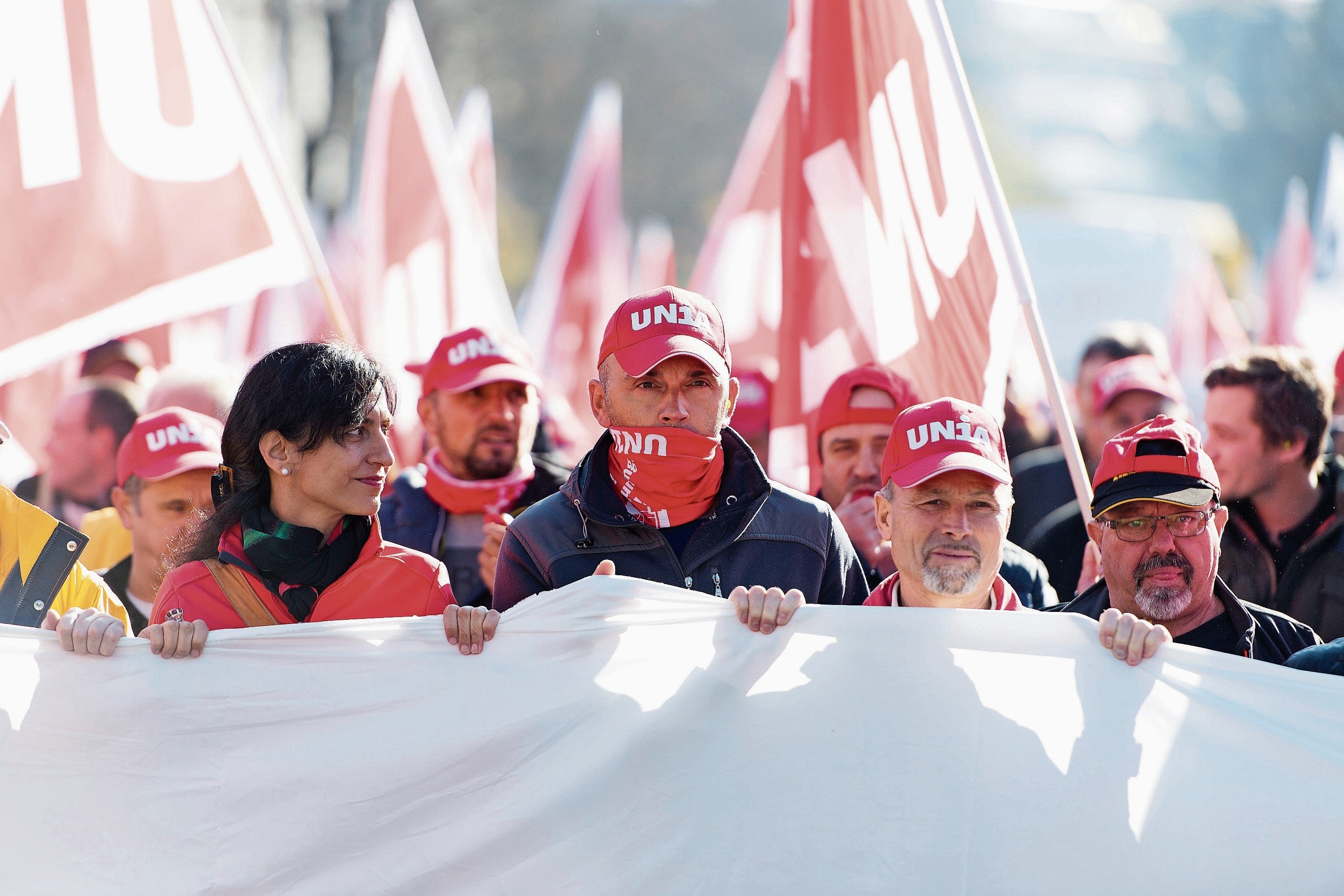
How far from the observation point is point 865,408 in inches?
161

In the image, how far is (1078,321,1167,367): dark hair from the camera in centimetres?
612

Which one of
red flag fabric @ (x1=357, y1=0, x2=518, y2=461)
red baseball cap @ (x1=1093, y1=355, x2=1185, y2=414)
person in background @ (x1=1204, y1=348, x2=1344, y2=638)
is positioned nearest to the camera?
person in background @ (x1=1204, y1=348, x2=1344, y2=638)

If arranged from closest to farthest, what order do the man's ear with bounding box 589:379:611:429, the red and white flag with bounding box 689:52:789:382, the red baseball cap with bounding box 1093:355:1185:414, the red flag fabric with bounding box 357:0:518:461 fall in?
the man's ear with bounding box 589:379:611:429, the red baseball cap with bounding box 1093:355:1185:414, the red and white flag with bounding box 689:52:789:382, the red flag fabric with bounding box 357:0:518:461

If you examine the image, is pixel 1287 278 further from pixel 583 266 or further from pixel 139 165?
pixel 139 165

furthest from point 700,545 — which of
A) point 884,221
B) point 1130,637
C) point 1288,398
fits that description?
point 1288,398

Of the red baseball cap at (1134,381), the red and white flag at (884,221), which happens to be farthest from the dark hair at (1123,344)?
the red and white flag at (884,221)

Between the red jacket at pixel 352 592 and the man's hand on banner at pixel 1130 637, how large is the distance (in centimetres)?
129

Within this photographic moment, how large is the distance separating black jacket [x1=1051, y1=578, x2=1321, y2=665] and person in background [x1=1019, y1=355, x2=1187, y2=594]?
1.29m

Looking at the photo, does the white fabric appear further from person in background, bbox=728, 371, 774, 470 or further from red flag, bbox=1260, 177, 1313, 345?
red flag, bbox=1260, 177, 1313, 345

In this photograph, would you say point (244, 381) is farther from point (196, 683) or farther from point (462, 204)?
point (462, 204)

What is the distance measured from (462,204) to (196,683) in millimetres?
4721

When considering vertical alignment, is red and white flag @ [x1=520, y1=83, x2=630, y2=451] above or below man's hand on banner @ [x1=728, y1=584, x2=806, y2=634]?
above

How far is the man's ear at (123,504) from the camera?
157 inches

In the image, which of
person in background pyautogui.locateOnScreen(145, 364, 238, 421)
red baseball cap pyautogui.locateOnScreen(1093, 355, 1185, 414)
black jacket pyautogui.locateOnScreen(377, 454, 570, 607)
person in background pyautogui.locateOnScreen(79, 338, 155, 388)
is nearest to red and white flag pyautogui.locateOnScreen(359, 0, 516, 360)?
person in background pyautogui.locateOnScreen(79, 338, 155, 388)
